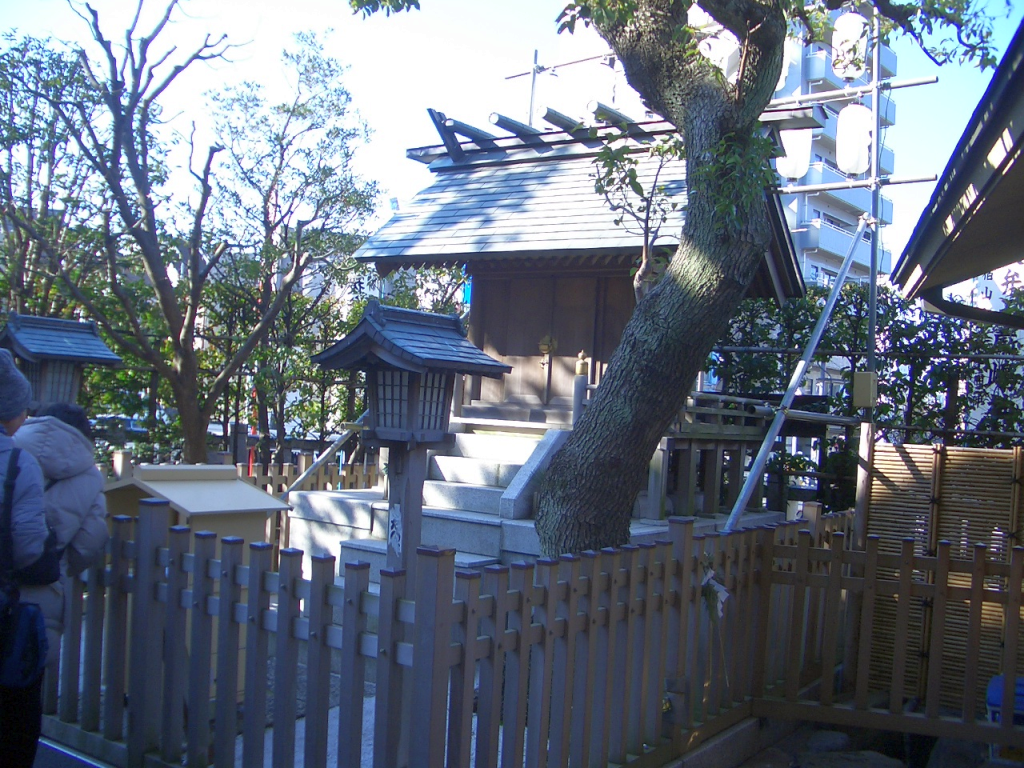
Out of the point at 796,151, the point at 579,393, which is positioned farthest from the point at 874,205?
the point at 579,393

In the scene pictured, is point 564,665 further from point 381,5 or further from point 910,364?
point 910,364

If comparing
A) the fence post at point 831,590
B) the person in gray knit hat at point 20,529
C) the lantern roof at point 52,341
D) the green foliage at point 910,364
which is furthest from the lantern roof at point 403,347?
the green foliage at point 910,364

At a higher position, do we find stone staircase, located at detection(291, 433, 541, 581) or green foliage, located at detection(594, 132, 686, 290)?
green foliage, located at detection(594, 132, 686, 290)

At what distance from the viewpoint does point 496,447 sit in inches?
400

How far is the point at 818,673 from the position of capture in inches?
246

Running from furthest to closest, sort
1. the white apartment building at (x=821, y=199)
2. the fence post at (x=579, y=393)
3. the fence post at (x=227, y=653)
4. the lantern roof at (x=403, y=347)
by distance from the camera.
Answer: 1. the white apartment building at (x=821, y=199)
2. the fence post at (x=579, y=393)
3. the lantern roof at (x=403, y=347)
4. the fence post at (x=227, y=653)

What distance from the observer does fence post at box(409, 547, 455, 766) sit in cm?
313

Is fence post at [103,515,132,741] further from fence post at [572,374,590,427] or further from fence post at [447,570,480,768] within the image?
fence post at [572,374,590,427]

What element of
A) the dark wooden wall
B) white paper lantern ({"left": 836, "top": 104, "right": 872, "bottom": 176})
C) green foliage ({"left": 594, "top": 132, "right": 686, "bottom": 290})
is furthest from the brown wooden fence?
white paper lantern ({"left": 836, "top": 104, "right": 872, "bottom": 176})

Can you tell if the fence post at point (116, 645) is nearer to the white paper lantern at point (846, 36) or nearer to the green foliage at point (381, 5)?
the green foliage at point (381, 5)

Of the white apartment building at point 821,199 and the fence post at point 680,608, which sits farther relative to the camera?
the white apartment building at point 821,199

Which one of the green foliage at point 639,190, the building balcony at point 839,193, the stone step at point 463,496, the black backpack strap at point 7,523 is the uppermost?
the building balcony at point 839,193

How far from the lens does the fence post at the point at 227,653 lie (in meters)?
3.78

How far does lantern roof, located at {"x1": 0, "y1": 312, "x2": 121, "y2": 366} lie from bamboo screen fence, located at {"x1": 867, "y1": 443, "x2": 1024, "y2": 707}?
7.40 metres
